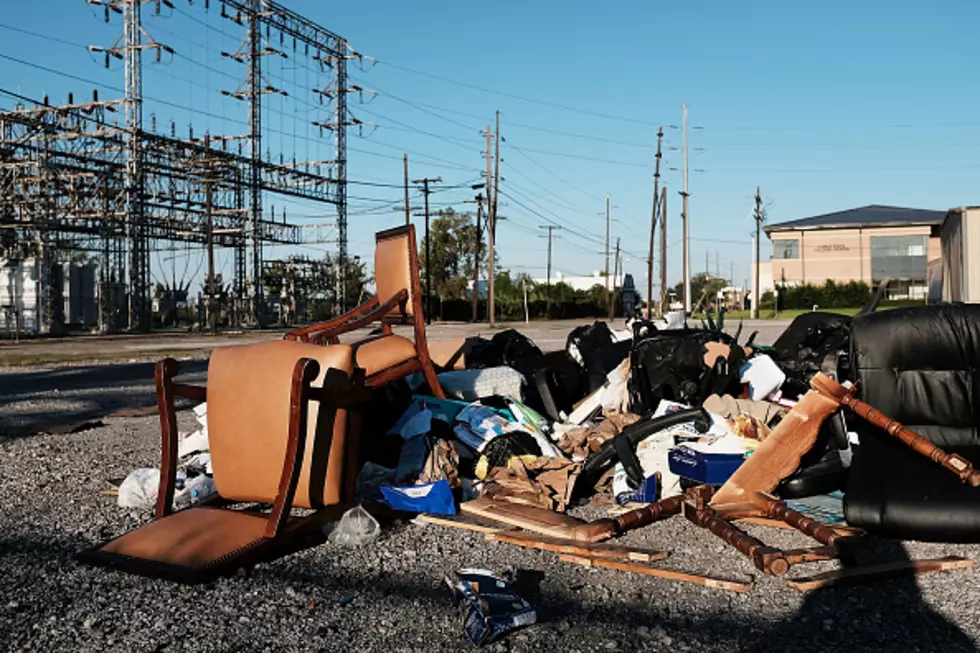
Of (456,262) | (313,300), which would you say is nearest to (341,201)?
(313,300)

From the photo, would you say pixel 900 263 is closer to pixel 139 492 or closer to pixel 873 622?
pixel 139 492

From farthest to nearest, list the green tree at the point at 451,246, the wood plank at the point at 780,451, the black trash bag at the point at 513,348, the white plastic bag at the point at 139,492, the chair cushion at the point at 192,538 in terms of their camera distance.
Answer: the green tree at the point at 451,246 → the black trash bag at the point at 513,348 → the white plastic bag at the point at 139,492 → the wood plank at the point at 780,451 → the chair cushion at the point at 192,538

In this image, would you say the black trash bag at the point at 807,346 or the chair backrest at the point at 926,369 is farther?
the black trash bag at the point at 807,346

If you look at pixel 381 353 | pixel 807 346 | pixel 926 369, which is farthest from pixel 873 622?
pixel 807 346

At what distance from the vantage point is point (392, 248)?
19.8 feet

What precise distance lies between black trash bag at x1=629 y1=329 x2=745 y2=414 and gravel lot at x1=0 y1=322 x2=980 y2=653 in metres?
1.83

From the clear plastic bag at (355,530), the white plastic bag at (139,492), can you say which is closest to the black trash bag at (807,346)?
the clear plastic bag at (355,530)

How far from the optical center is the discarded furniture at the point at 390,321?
5312mm

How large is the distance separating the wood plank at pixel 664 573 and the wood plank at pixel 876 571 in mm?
217

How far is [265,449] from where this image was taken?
4.16 m

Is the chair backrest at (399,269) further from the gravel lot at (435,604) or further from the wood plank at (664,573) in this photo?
the wood plank at (664,573)

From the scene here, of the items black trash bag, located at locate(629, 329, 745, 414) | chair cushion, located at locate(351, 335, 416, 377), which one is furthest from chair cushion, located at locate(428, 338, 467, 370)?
chair cushion, located at locate(351, 335, 416, 377)

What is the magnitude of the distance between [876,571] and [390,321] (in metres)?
3.69

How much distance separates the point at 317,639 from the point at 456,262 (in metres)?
79.7
